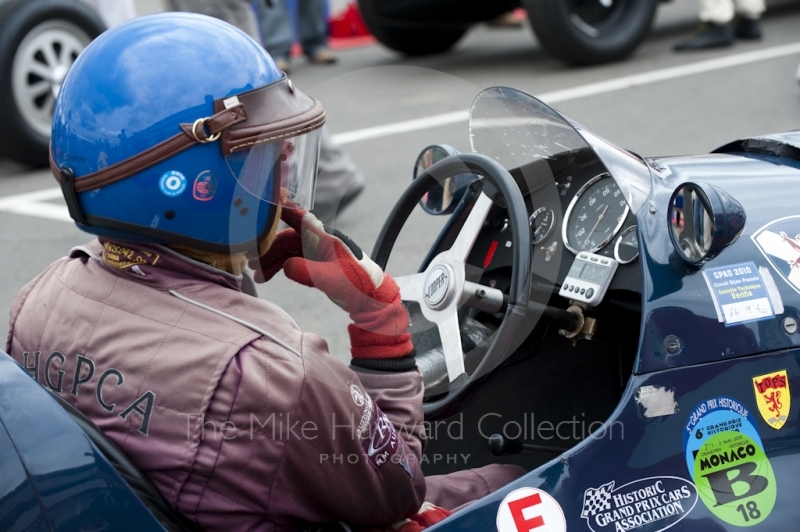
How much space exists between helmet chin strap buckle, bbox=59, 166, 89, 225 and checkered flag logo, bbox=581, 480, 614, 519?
1.00m

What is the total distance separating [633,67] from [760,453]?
6.17 m

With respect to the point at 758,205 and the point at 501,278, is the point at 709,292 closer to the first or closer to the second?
the point at 758,205

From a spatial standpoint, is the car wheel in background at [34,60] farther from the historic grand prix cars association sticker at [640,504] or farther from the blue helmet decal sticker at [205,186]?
the historic grand prix cars association sticker at [640,504]

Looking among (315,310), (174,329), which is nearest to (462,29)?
(315,310)

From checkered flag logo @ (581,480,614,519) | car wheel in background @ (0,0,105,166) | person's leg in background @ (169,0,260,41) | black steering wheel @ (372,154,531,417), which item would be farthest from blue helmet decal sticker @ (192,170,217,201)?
car wheel in background @ (0,0,105,166)

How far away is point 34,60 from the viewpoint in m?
6.42

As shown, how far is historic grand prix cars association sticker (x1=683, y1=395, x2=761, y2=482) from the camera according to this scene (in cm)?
176

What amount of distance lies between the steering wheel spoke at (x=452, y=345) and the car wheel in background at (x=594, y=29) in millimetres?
5551

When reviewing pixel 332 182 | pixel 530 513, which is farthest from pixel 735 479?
pixel 332 182

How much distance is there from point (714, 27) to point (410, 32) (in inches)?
99.0

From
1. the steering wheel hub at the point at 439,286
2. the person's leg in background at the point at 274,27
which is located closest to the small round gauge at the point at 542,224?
the steering wheel hub at the point at 439,286

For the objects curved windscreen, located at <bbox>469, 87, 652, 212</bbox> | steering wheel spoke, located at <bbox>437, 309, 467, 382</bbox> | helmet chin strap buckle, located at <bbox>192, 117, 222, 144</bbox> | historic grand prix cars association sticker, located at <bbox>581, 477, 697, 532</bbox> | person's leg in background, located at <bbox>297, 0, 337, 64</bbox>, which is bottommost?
person's leg in background, located at <bbox>297, 0, 337, 64</bbox>

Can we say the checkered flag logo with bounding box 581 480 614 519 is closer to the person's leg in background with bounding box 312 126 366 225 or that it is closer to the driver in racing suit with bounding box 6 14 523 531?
the driver in racing suit with bounding box 6 14 523 531

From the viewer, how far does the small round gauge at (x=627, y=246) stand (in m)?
1.95
